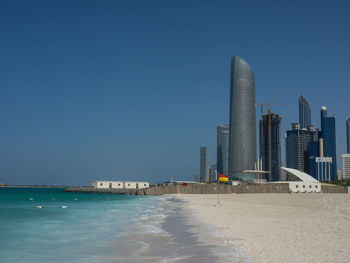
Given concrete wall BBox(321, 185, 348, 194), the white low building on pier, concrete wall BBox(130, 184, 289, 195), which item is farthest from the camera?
the white low building on pier

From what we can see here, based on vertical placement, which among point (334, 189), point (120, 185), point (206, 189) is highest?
point (206, 189)

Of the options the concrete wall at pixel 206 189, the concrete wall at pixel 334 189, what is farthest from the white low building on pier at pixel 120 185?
the concrete wall at pixel 334 189

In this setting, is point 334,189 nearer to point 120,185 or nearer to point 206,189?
point 206,189

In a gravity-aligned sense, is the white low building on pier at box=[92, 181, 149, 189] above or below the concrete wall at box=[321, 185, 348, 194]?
below

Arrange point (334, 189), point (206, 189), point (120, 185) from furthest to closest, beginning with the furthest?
point (120, 185) → point (334, 189) → point (206, 189)

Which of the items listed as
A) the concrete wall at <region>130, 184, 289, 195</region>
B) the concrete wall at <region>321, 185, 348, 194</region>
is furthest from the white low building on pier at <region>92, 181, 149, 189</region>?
the concrete wall at <region>321, 185, 348, 194</region>

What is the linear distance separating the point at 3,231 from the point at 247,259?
17.3 metres

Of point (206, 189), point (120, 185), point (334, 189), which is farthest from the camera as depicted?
point (120, 185)

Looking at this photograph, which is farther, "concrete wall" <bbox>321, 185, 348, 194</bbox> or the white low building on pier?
the white low building on pier

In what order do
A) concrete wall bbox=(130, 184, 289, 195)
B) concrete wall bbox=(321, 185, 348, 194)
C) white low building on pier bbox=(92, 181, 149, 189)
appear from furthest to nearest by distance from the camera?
white low building on pier bbox=(92, 181, 149, 189) < concrete wall bbox=(321, 185, 348, 194) < concrete wall bbox=(130, 184, 289, 195)

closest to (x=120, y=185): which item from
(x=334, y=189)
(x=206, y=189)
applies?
(x=206, y=189)

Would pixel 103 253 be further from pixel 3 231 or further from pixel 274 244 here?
pixel 3 231

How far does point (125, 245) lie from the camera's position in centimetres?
1526

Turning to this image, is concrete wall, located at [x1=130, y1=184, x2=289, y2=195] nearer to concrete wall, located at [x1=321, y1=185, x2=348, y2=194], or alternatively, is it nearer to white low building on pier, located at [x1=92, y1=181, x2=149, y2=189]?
concrete wall, located at [x1=321, y1=185, x2=348, y2=194]
